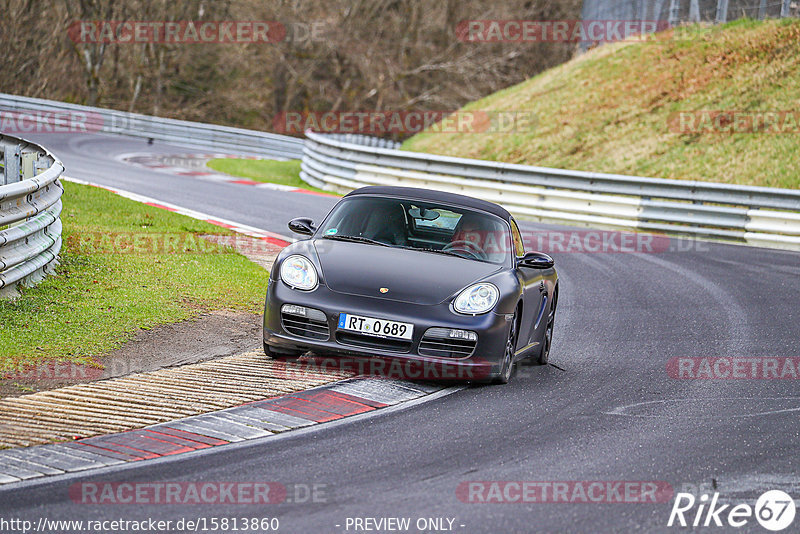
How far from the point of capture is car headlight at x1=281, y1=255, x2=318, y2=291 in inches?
301

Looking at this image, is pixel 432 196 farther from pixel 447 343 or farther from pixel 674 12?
pixel 674 12

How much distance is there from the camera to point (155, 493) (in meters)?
4.94

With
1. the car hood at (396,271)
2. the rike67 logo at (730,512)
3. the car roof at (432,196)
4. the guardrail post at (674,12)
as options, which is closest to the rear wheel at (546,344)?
the car roof at (432,196)

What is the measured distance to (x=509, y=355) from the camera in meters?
7.86

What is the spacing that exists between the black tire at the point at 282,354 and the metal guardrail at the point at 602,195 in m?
12.8

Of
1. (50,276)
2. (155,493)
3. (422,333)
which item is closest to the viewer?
(155,493)

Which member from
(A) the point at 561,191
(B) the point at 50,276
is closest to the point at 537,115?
(A) the point at 561,191

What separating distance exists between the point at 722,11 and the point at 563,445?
86.7 feet

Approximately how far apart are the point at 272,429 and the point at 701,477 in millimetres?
2430

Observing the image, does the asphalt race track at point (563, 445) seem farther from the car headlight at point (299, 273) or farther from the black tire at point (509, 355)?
the car headlight at point (299, 273)

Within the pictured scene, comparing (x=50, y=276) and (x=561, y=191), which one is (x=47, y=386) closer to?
(x=50, y=276)

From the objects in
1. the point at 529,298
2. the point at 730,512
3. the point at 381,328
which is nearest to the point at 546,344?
the point at 529,298

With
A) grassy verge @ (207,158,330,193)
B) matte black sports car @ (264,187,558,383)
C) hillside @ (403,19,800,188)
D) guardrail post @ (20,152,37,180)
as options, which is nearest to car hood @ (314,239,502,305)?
matte black sports car @ (264,187,558,383)

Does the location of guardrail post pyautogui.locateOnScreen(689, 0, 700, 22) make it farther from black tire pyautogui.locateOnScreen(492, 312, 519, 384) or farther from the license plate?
the license plate
